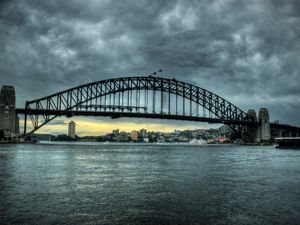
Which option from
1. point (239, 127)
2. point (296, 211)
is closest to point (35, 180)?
point (296, 211)

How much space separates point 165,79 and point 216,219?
353ft

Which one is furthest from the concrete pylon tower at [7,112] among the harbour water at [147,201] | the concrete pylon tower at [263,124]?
the concrete pylon tower at [263,124]

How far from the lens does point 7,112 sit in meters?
95.4

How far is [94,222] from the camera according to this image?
29.8ft

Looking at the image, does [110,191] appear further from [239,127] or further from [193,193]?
[239,127]

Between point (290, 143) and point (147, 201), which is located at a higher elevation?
point (290, 143)

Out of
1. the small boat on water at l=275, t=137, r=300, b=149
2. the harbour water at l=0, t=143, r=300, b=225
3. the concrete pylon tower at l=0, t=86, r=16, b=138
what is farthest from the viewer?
the concrete pylon tower at l=0, t=86, r=16, b=138

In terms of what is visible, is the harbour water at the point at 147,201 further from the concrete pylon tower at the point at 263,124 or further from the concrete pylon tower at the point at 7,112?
the concrete pylon tower at the point at 263,124

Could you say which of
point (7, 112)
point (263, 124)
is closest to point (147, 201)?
point (7, 112)

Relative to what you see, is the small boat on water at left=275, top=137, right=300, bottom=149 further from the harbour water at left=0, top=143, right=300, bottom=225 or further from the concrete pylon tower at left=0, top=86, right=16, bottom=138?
the harbour water at left=0, top=143, right=300, bottom=225

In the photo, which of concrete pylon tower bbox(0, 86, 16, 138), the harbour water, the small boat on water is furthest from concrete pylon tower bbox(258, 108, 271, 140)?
the harbour water

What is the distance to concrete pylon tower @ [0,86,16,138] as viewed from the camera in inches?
3720

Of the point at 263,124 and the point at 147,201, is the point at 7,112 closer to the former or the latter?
the point at 147,201

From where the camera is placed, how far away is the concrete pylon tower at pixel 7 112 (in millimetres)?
94500
